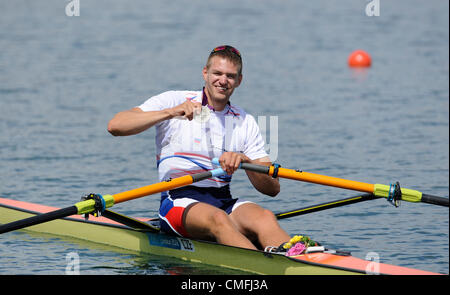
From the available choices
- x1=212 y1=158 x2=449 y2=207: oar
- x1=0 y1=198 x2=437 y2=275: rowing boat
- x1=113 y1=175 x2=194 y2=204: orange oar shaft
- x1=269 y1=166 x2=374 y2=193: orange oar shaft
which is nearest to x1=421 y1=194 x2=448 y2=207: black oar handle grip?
x1=212 y1=158 x2=449 y2=207: oar

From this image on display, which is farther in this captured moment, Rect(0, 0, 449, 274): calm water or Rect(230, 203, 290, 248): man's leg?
Rect(0, 0, 449, 274): calm water

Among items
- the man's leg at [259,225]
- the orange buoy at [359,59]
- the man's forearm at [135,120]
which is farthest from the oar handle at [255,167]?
the orange buoy at [359,59]

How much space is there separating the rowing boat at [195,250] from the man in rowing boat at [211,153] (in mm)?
121

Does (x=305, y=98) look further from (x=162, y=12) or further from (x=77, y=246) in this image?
(x=162, y=12)

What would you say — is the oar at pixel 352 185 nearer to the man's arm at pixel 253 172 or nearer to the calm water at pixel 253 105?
the man's arm at pixel 253 172

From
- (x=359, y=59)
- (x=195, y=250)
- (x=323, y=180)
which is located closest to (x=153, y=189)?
(x=195, y=250)

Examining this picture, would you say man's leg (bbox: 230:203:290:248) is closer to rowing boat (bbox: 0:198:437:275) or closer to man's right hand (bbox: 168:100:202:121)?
rowing boat (bbox: 0:198:437:275)

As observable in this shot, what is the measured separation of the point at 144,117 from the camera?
24.3ft

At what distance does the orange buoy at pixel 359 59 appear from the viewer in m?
22.1

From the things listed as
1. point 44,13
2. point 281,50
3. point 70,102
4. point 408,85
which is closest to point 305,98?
point 408,85

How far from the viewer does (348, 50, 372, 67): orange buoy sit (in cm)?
2212

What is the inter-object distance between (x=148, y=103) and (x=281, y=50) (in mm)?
16861

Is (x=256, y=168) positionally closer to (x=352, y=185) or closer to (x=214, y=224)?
(x=214, y=224)
